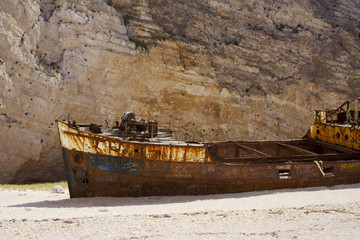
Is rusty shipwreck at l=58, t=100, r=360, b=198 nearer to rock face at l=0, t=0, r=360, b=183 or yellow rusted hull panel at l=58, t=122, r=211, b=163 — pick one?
yellow rusted hull panel at l=58, t=122, r=211, b=163

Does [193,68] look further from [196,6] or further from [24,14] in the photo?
[24,14]

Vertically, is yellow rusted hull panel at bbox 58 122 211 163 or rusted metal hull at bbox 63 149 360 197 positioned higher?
yellow rusted hull panel at bbox 58 122 211 163

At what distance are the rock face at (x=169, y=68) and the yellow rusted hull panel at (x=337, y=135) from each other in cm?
591

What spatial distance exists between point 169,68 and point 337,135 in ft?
30.1

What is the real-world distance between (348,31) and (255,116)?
12.5 metres

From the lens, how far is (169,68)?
18906mm

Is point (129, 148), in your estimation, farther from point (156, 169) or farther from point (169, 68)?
point (169, 68)

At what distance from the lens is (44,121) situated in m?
15.0

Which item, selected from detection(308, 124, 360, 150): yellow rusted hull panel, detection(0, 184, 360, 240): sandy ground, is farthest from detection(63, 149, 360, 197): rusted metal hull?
detection(308, 124, 360, 150): yellow rusted hull panel

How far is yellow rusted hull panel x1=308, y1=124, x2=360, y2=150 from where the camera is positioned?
13008 mm

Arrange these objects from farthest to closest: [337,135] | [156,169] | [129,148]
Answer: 1. [337,135]
2. [156,169]
3. [129,148]

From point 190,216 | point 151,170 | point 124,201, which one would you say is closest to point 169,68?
point 151,170

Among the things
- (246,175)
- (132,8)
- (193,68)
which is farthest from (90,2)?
(246,175)

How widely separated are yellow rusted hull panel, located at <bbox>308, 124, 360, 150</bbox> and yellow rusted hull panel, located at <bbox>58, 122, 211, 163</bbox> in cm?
655
